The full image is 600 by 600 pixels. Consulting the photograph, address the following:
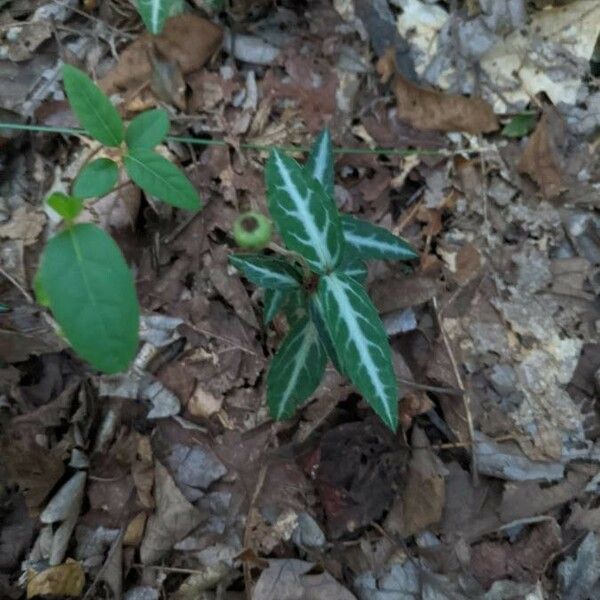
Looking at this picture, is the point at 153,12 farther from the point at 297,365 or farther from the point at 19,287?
the point at 297,365

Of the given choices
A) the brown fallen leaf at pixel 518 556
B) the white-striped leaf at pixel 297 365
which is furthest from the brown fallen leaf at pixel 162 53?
the brown fallen leaf at pixel 518 556

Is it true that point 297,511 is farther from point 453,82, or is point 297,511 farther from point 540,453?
point 453,82

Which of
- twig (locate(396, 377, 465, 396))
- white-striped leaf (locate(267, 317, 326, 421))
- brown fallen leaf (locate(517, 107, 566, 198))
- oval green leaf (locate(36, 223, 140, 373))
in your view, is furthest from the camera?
brown fallen leaf (locate(517, 107, 566, 198))

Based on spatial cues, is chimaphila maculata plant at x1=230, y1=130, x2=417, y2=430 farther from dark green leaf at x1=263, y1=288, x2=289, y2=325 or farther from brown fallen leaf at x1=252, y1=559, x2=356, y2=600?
brown fallen leaf at x1=252, y1=559, x2=356, y2=600

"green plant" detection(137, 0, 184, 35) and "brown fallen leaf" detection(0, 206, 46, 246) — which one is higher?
"green plant" detection(137, 0, 184, 35)

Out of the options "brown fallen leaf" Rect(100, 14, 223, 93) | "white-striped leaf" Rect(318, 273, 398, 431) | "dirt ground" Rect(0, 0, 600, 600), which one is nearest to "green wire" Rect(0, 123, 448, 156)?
"dirt ground" Rect(0, 0, 600, 600)

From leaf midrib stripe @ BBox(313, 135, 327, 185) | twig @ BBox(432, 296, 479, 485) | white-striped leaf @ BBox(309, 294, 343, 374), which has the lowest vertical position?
twig @ BBox(432, 296, 479, 485)

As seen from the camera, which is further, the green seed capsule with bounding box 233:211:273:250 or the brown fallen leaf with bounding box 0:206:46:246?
the brown fallen leaf with bounding box 0:206:46:246
